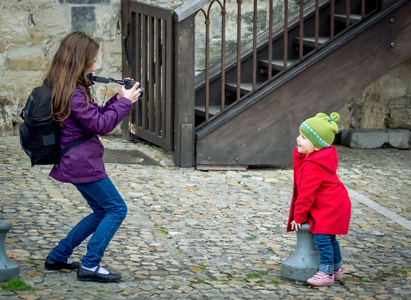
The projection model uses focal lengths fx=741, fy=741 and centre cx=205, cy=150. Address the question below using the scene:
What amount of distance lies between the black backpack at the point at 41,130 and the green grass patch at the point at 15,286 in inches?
26.0

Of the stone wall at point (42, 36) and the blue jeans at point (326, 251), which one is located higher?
the stone wall at point (42, 36)

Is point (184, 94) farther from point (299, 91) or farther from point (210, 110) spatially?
point (299, 91)

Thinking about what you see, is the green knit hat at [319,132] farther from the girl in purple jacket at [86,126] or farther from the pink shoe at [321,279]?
the girl in purple jacket at [86,126]

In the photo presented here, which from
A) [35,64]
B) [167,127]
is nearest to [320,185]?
[167,127]

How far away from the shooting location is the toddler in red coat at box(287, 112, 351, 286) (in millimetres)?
4223

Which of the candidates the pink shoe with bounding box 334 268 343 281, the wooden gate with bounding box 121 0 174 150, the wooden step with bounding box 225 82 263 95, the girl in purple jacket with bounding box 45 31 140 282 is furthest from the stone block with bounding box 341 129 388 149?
the girl in purple jacket with bounding box 45 31 140 282

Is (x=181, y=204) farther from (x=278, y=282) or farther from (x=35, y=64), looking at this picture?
(x=35, y=64)

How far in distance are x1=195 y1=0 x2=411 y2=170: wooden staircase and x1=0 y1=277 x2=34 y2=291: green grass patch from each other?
11.1 feet

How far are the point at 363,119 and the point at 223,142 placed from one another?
2.65 metres

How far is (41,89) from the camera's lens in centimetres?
398

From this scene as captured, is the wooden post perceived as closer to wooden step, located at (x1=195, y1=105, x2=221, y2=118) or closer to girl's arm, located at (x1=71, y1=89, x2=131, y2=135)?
wooden step, located at (x1=195, y1=105, x2=221, y2=118)

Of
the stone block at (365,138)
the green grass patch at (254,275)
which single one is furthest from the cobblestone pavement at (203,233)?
the stone block at (365,138)

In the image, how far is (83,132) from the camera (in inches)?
160

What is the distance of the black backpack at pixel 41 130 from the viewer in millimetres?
3916
